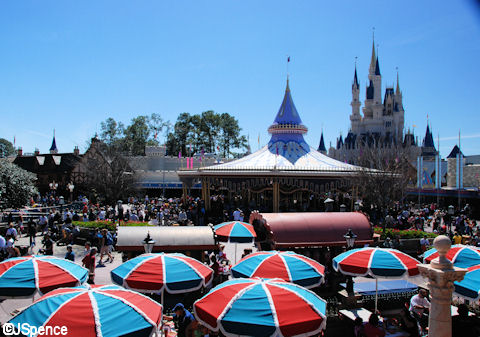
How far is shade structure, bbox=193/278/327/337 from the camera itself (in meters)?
5.42

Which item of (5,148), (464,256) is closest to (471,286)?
(464,256)

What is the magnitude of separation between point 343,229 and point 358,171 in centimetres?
1261

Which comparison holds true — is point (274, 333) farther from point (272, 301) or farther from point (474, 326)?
point (474, 326)

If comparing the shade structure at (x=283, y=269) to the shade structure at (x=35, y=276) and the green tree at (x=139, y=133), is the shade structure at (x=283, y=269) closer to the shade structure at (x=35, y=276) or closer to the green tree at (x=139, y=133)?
the shade structure at (x=35, y=276)

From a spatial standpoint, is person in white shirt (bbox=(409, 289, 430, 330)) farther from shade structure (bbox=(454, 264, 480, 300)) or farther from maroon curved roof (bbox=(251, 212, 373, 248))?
maroon curved roof (bbox=(251, 212, 373, 248))

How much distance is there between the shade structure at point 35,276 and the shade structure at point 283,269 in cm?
310

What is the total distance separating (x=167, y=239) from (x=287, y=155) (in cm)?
1730

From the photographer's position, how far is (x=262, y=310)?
559cm

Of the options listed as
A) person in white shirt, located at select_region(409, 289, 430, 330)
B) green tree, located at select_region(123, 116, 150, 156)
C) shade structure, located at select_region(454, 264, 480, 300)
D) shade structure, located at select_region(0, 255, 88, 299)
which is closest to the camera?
shade structure, located at select_region(0, 255, 88, 299)

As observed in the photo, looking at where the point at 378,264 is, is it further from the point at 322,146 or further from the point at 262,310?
the point at 322,146

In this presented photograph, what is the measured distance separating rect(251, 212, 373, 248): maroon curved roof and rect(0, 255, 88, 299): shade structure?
6.81 m

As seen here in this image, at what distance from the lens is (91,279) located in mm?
10266

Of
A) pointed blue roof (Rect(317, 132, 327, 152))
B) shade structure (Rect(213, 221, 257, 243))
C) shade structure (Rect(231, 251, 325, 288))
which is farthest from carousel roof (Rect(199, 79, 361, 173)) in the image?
pointed blue roof (Rect(317, 132, 327, 152))

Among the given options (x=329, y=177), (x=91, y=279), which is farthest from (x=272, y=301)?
(x=329, y=177)
